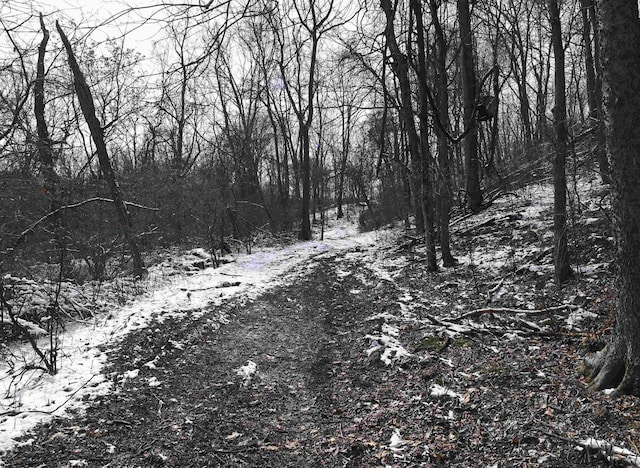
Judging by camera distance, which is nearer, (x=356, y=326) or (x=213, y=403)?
(x=213, y=403)

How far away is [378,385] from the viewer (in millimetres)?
4742

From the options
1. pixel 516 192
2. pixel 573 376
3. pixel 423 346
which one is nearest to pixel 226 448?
pixel 423 346

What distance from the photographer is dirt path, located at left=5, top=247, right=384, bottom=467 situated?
11.9 feet

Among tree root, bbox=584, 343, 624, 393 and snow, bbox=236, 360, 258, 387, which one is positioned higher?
tree root, bbox=584, 343, 624, 393

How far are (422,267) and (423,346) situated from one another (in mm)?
4902

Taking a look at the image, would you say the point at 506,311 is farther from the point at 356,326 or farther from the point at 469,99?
the point at 469,99

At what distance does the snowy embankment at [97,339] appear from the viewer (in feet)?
14.0

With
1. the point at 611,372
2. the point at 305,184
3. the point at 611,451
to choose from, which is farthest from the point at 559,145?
the point at 305,184

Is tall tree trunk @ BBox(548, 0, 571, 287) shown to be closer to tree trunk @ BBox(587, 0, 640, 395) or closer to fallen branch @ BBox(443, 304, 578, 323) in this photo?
fallen branch @ BBox(443, 304, 578, 323)

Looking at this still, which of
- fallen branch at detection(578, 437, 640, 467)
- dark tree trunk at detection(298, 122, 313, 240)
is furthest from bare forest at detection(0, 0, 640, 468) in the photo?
dark tree trunk at detection(298, 122, 313, 240)

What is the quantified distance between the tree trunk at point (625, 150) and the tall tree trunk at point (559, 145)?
2.64m

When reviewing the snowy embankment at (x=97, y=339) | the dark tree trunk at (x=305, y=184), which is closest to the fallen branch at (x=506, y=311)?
the snowy embankment at (x=97, y=339)

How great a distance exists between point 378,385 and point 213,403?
1905 mm

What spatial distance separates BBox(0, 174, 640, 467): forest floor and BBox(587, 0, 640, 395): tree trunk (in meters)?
0.56
